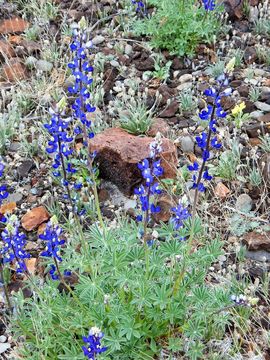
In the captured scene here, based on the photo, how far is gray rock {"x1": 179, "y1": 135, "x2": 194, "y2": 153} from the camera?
4.52 meters

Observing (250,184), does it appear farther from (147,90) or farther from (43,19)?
(43,19)

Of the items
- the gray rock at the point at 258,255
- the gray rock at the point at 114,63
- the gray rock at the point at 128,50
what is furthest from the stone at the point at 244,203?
the gray rock at the point at 128,50

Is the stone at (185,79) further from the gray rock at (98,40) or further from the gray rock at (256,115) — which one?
the gray rock at (98,40)

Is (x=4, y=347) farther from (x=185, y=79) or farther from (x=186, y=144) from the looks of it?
(x=185, y=79)

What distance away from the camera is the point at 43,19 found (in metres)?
5.55

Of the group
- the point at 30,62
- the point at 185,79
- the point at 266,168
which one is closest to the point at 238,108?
the point at 266,168

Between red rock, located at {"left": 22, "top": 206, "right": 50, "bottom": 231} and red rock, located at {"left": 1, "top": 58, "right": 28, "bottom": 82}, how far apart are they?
4.61 ft

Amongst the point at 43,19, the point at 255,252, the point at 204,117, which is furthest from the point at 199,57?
the point at 204,117

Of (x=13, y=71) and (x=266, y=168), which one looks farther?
(x=13, y=71)

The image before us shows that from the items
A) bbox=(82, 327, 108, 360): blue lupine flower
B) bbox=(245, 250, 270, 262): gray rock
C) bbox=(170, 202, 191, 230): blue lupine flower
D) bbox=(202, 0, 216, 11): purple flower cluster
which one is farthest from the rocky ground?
bbox=(82, 327, 108, 360): blue lupine flower

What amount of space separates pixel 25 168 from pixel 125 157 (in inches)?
30.7

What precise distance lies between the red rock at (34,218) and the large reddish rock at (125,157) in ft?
1.59

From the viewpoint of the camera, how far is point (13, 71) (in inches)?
204

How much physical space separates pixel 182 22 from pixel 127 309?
2.70 metres
